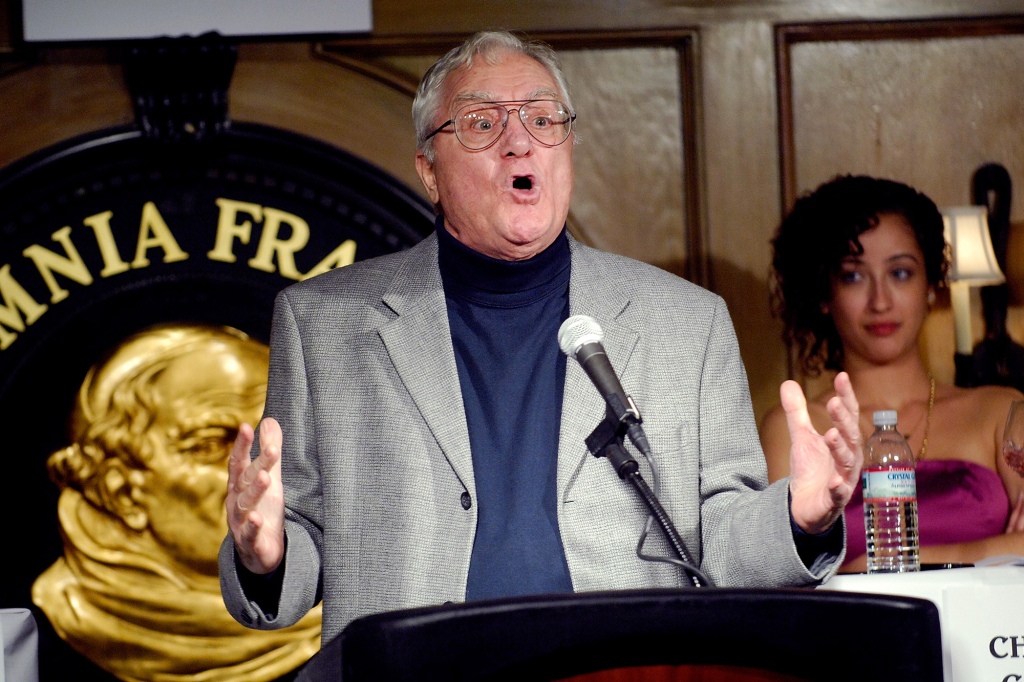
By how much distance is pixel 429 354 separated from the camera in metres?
1.92

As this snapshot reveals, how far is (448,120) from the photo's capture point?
6.79ft

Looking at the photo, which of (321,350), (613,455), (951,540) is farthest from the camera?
(951,540)

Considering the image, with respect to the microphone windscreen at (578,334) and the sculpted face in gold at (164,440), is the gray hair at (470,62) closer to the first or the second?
the microphone windscreen at (578,334)

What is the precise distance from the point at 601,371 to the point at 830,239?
6.54ft

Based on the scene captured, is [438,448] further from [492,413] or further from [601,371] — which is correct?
[601,371]

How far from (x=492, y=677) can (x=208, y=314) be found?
8.81ft

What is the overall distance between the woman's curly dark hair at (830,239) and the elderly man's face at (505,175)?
148 centimetres

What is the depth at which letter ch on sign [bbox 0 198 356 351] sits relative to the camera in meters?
3.40

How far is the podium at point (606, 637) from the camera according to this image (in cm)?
94

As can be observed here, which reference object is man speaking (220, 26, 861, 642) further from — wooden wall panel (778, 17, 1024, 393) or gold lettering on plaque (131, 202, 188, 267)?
wooden wall panel (778, 17, 1024, 393)

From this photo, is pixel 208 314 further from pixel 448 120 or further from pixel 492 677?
pixel 492 677

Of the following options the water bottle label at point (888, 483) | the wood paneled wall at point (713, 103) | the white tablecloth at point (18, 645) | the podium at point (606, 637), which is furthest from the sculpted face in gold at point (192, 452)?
the podium at point (606, 637)

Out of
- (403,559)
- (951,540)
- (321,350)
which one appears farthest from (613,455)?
(951,540)

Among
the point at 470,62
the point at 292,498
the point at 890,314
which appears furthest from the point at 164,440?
the point at 890,314
